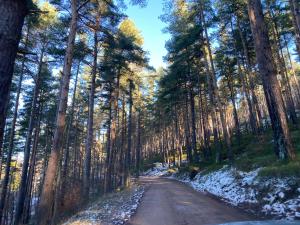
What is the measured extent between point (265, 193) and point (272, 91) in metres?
4.24

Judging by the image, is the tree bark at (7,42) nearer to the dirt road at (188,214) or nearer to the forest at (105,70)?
the forest at (105,70)

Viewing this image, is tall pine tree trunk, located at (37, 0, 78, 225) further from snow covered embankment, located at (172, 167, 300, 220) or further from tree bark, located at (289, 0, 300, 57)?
tree bark, located at (289, 0, 300, 57)

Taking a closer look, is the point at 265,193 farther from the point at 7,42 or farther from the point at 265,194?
the point at 7,42

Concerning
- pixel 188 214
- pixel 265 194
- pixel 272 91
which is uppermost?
pixel 272 91

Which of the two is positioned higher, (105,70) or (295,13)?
(295,13)

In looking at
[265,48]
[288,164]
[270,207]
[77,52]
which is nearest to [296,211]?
[270,207]

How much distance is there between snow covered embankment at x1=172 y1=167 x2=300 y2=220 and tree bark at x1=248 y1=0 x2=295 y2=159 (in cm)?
165

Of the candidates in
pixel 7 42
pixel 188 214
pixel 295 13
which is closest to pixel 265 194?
pixel 188 214

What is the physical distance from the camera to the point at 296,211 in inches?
262

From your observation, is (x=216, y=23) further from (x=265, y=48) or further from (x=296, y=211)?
(x=296, y=211)

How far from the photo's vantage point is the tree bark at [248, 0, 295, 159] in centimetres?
989

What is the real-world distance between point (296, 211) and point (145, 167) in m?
41.7

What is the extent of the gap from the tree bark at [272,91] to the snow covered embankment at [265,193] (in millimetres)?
1645

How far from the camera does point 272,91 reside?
1036 centimetres
